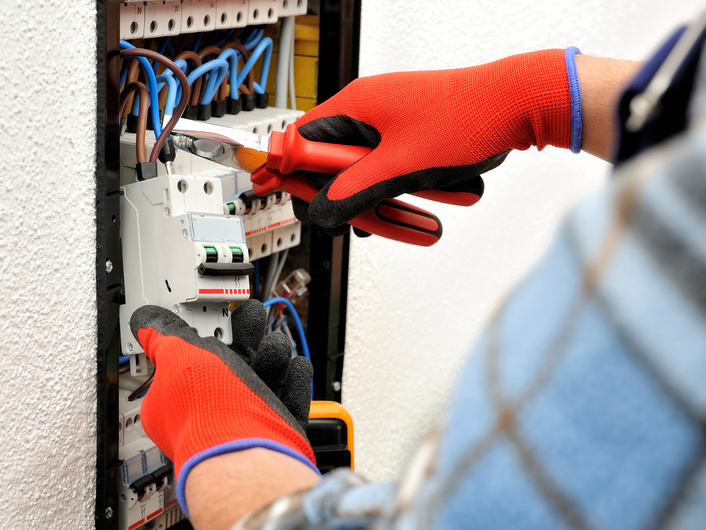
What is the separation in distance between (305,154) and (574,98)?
0.32 metres

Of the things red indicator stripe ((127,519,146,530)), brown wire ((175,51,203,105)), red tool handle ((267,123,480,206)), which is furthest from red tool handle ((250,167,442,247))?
red indicator stripe ((127,519,146,530))

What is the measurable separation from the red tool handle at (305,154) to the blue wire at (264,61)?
0.32 metres

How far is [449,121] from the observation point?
842mm

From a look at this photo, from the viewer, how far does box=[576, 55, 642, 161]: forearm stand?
2.68ft

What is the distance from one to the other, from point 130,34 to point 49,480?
544mm

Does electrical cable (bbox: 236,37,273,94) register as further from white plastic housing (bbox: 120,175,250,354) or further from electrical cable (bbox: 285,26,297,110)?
white plastic housing (bbox: 120,175,250,354)

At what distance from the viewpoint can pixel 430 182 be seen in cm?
84

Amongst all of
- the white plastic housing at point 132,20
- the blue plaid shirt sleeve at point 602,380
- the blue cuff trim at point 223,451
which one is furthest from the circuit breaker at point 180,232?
the blue plaid shirt sleeve at point 602,380

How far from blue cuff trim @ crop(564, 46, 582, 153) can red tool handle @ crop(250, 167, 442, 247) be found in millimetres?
198

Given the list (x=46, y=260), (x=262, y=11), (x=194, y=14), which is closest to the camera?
(x=46, y=260)

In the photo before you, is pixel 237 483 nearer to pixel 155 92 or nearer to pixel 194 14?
pixel 155 92

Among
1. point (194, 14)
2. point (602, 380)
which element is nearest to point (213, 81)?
point (194, 14)

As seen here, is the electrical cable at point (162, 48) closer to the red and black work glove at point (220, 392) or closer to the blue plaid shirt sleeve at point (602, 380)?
the red and black work glove at point (220, 392)

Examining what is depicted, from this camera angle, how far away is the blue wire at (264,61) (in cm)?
109
